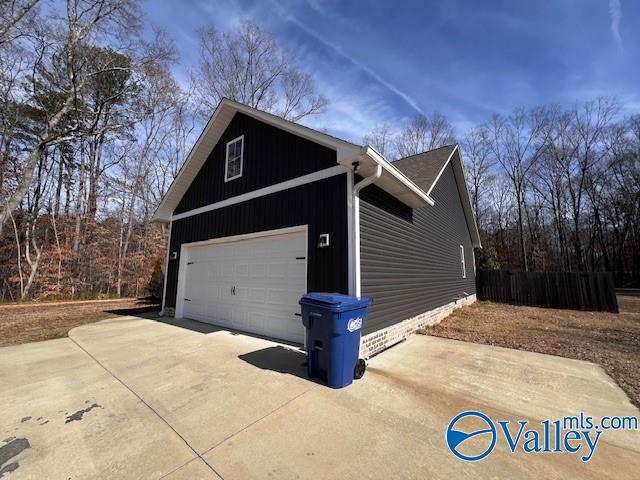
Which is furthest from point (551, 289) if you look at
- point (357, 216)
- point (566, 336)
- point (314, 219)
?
point (314, 219)

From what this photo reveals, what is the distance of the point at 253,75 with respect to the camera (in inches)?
602

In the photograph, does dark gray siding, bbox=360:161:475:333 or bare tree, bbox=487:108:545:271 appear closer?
dark gray siding, bbox=360:161:475:333

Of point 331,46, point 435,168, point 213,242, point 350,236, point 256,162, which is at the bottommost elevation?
point 350,236

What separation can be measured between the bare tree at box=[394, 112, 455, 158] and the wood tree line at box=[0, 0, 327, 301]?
26.3 feet

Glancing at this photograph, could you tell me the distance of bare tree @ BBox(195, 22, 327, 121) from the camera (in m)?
14.5

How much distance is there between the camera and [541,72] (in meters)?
8.31

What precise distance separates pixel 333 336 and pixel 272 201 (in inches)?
137

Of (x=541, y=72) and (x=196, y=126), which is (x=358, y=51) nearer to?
(x=541, y=72)

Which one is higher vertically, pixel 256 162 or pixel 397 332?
pixel 256 162

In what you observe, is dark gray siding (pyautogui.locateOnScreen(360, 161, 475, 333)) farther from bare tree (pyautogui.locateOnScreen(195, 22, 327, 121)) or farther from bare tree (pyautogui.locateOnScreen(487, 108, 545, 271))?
bare tree (pyautogui.locateOnScreen(487, 108, 545, 271))

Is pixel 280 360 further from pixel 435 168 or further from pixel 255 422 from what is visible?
pixel 435 168

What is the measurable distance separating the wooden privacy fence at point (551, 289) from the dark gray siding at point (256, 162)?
41.5ft

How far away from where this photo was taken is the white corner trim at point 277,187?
16.1 feet

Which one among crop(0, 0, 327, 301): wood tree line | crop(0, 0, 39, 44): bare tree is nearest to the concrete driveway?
crop(0, 0, 327, 301): wood tree line
